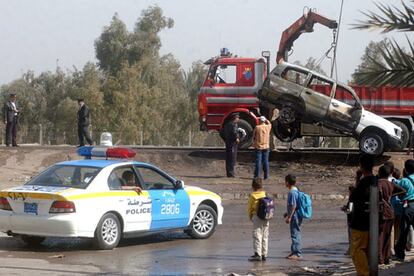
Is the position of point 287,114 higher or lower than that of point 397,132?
higher

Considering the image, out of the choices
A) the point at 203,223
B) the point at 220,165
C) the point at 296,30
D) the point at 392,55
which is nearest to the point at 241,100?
the point at 220,165

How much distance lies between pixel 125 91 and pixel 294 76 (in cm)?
3624

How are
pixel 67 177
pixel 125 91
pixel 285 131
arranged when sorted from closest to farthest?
pixel 67 177 → pixel 285 131 → pixel 125 91

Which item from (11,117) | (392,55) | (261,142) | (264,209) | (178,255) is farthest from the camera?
(11,117)

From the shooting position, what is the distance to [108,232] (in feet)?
42.1

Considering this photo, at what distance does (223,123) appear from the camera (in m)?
25.4

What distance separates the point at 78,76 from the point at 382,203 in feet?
198

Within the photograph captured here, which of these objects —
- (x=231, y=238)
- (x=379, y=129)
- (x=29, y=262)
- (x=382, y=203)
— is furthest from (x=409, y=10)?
(x=379, y=129)

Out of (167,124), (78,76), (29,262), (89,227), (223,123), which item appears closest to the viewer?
(29,262)

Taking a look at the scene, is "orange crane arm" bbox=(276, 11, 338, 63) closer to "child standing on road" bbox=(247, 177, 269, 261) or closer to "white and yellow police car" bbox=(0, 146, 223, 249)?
"white and yellow police car" bbox=(0, 146, 223, 249)

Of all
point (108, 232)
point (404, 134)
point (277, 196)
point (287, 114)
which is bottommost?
point (108, 232)

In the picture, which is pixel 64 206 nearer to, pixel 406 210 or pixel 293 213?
pixel 293 213

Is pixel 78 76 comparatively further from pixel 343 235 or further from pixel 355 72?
pixel 355 72

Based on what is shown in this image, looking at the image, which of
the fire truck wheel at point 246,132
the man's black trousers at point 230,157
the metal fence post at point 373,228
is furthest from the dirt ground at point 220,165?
the metal fence post at point 373,228
